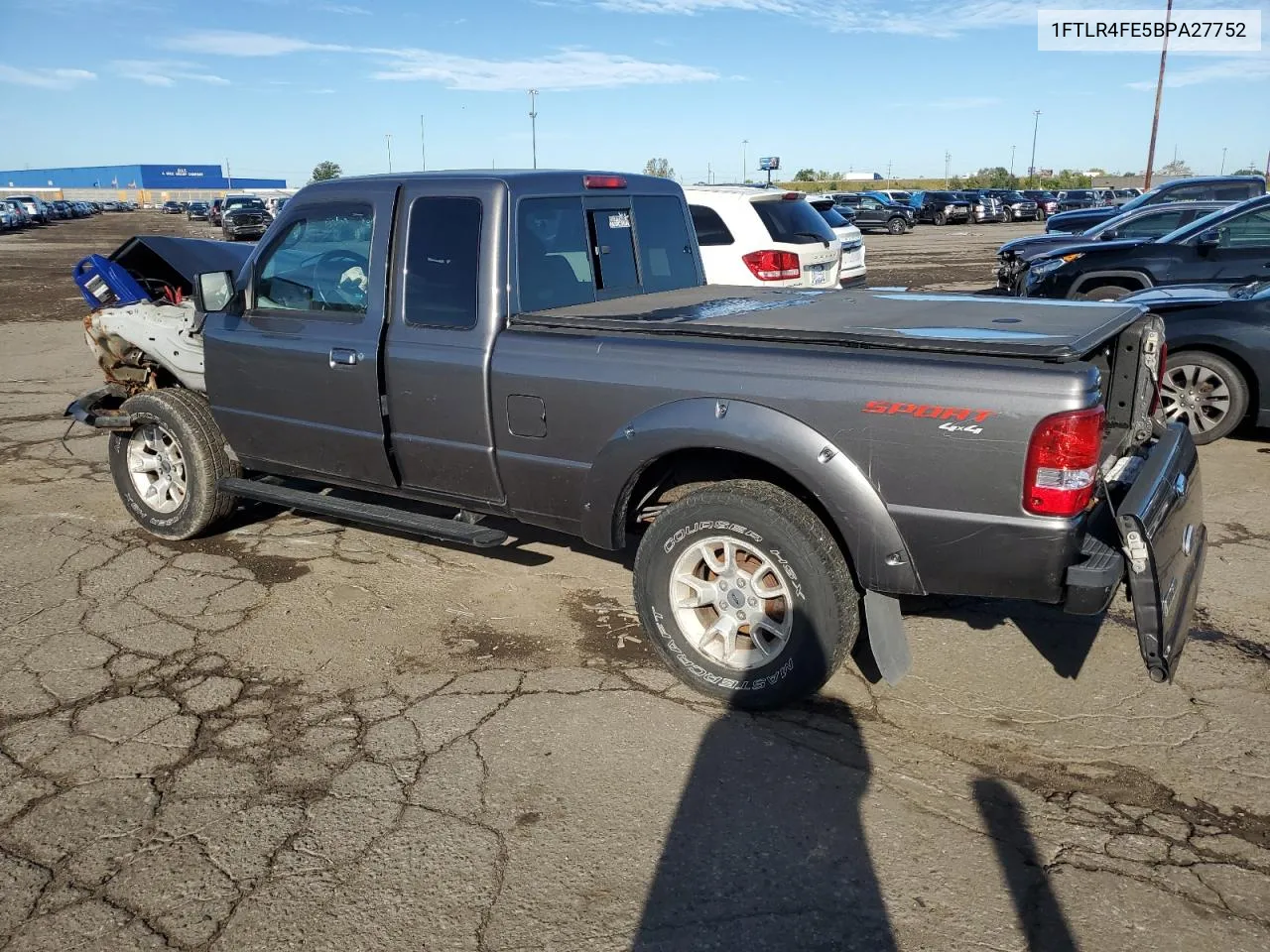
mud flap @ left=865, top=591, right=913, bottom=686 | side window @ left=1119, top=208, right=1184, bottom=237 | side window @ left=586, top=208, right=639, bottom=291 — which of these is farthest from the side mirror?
side window @ left=1119, top=208, right=1184, bottom=237

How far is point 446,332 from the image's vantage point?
4.41 meters

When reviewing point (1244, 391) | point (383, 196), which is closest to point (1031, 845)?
point (383, 196)

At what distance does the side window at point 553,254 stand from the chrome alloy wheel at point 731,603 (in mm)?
1399

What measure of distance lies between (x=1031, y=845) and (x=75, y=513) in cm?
583

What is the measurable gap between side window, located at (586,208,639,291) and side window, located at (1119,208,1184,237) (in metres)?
11.6

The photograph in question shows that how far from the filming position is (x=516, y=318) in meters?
4.30

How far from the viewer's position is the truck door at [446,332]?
4.33m

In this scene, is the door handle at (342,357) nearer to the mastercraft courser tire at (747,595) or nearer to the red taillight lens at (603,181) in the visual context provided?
the red taillight lens at (603,181)

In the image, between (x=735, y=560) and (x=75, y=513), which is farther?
(x=75, y=513)

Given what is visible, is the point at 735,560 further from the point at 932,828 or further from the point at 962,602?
the point at 962,602

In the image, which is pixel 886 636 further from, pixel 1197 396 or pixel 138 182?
pixel 138 182

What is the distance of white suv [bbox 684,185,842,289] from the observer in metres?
9.61

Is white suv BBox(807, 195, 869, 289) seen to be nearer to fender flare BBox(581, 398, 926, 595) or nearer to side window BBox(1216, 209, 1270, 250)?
side window BBox(1216, 209, 1270, 250)

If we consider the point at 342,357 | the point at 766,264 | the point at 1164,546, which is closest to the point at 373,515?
the point at 342,357
